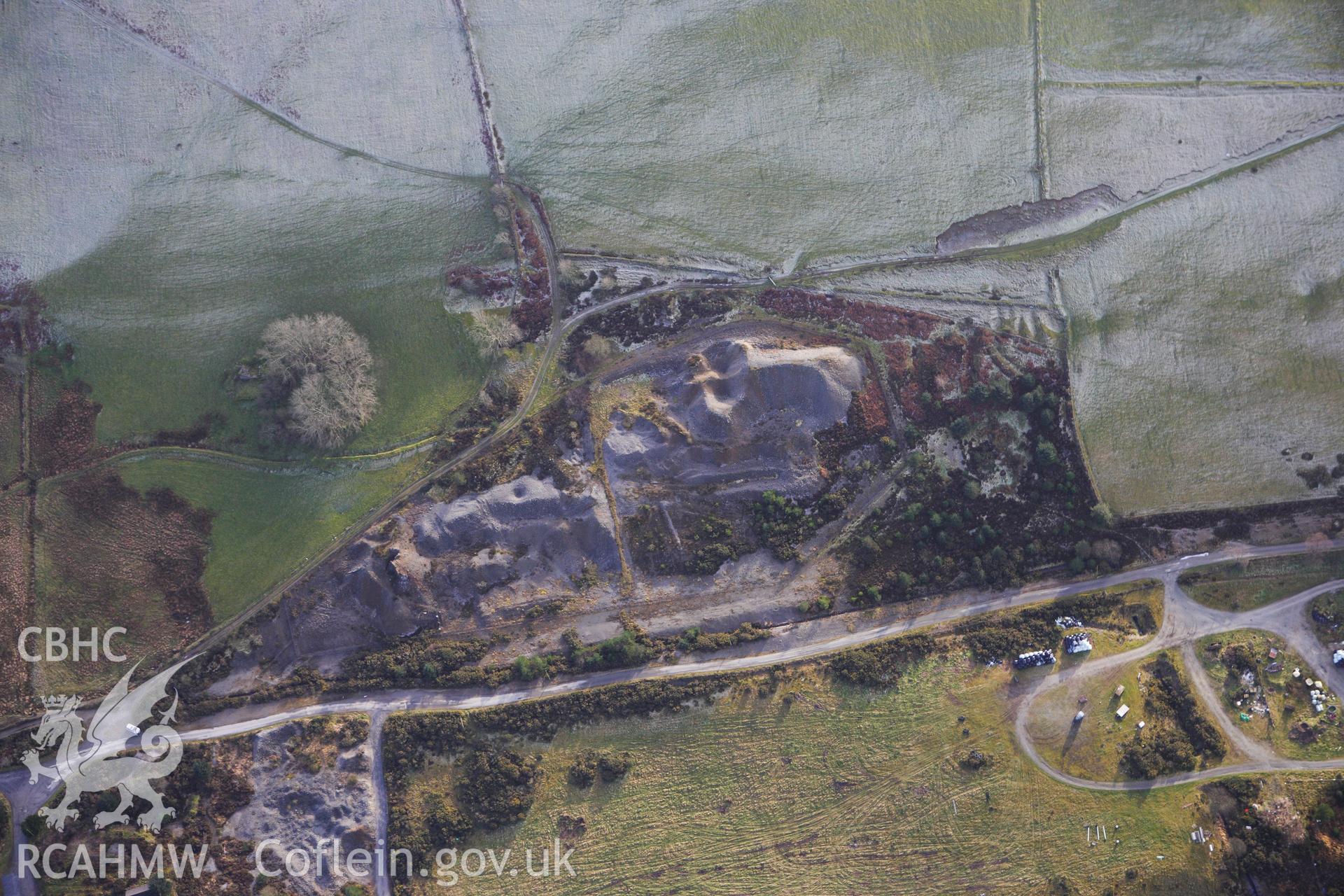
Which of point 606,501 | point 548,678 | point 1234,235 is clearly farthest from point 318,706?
point 1234,235

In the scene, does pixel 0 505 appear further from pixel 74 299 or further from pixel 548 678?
pixel 548 678

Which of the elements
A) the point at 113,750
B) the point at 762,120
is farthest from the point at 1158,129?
the point at 113,750

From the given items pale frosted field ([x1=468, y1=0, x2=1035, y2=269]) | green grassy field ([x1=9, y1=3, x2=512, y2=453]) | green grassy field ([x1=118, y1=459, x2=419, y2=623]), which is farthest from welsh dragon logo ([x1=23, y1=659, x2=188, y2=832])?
pale frosted field ([x1=468, y1=0, x2=1035, y2=269])

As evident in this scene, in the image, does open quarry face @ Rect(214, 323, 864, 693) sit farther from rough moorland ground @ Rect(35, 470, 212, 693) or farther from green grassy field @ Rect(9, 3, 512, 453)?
green grassy field @ Rect(9, 3, 512, 453)

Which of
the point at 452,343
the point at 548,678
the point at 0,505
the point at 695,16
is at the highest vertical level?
the point at 695,16

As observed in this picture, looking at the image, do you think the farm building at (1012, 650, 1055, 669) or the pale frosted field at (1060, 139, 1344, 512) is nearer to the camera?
the farm building at (1012, 650, 1055, 669)

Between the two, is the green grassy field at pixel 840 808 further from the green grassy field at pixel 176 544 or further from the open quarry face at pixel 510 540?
the green grassy field at pixel 176 544

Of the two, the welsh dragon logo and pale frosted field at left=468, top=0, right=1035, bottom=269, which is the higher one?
pale frosted field at left=468, top=0, right=1035, bottom=269

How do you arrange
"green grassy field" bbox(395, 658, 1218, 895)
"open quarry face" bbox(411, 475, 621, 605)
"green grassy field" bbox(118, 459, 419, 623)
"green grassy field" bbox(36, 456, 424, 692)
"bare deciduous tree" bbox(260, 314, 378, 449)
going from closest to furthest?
"green grassy field" bbox(395, 658, 1218, 895) → "green grassy field" bbox(36, 456, 424, 692) → "open quarry face" bbox(411, 475, 621, 605) → "green grassy field" bbox(118, 459, 419, 623) → "bare deciduous tree" bbox(260, 314, 378, 449)
